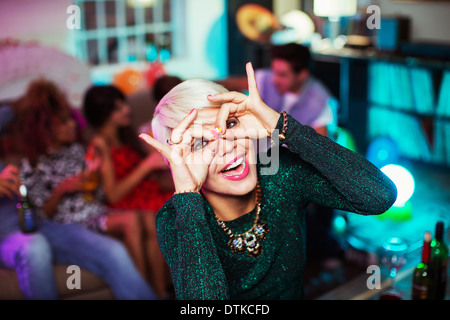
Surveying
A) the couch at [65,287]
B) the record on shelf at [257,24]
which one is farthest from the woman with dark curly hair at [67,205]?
the record on shelf at [257,24]

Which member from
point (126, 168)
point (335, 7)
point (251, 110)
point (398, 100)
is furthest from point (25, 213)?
point (398, 100)

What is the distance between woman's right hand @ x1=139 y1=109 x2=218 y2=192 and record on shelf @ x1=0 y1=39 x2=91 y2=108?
2.37m

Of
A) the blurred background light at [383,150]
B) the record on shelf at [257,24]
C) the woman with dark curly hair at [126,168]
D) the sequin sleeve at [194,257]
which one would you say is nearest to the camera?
the sequin sleeve at [194,257]

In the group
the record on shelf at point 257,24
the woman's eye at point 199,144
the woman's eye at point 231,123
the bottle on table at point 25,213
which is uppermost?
the record on shelf at point 257,24

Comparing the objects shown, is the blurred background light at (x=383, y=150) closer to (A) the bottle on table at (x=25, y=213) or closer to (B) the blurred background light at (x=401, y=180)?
(B) the blurred background light at (x=401, y=180)

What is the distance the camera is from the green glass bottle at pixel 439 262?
1490 mm

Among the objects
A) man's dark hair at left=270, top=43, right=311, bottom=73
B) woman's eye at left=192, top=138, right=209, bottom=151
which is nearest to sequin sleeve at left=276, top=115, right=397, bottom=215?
woman's eye at left=192, top=138, right=209, bottom=151

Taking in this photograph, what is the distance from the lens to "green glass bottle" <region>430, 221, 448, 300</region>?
149 centimetres

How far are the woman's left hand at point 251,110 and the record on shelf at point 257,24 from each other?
4.00 metres

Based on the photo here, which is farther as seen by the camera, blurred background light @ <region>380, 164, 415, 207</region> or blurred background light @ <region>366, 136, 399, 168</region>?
blurred background light @ <region>366, 136, 399, 168</region>

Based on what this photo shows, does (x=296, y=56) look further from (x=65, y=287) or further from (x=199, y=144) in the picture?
(x=199, y=144)

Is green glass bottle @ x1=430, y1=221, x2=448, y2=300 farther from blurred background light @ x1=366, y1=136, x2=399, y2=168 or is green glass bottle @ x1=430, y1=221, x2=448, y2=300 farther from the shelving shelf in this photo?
the shelving shelf

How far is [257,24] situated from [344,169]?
427cm
